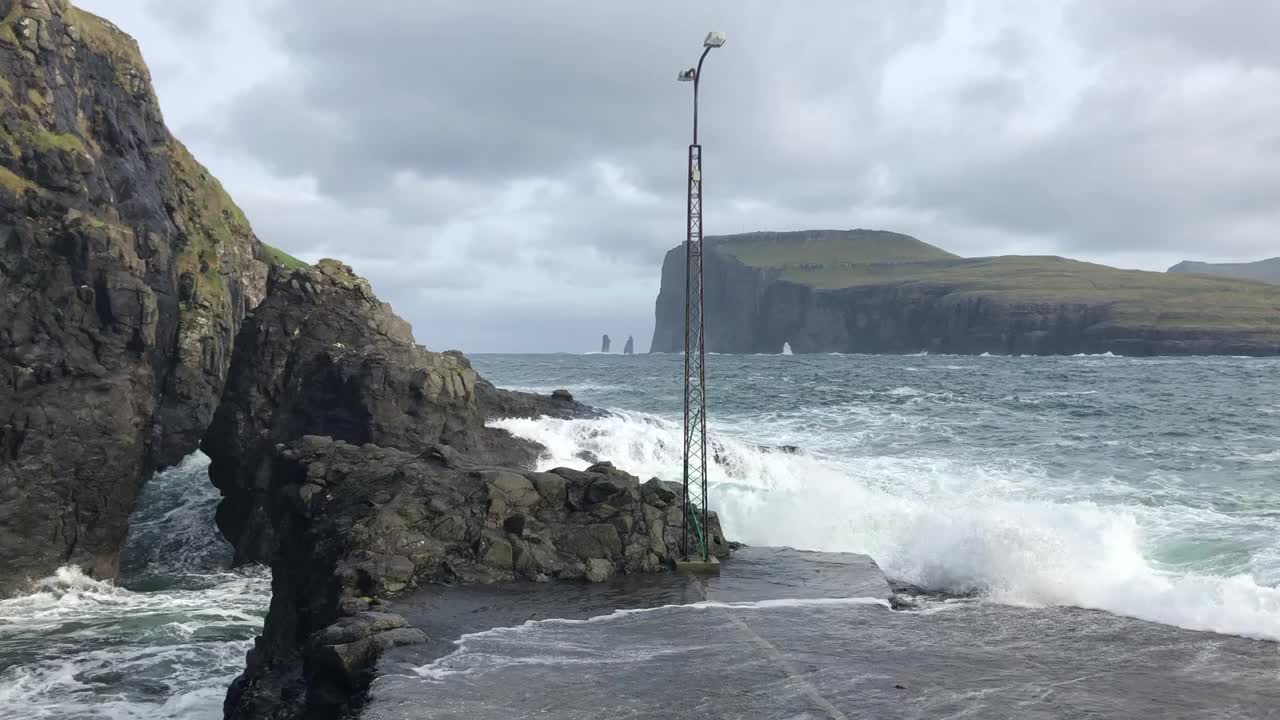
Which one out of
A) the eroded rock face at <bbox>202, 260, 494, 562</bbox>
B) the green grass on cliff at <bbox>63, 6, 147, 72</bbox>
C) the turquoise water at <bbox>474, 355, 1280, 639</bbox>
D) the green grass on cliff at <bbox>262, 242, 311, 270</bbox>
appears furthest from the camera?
the green grass on cliff at <bbox>262, 242, 311, 270</bbox>

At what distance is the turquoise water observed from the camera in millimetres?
19359

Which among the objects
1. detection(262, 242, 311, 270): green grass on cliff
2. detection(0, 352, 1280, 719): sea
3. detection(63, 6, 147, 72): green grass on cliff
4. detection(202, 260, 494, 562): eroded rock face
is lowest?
detection(0, 352, 1280, 719): sea

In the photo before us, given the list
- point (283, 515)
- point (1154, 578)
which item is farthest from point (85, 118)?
point (1154, 578)

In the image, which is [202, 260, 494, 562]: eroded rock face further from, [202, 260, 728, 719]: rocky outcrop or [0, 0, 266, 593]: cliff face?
[0, 0, 266, 593]: cliff face

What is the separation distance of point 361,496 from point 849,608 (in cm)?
1039

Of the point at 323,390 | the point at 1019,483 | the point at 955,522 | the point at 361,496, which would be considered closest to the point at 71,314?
the point at 323,390

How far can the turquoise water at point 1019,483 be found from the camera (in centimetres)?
1936

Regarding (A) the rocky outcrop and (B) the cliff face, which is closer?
(A) the rocky outcrop

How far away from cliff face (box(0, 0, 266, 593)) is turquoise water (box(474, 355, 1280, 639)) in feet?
48.1

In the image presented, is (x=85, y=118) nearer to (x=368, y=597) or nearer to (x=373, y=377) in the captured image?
(x=373, y=377)

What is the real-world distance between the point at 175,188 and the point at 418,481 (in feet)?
104

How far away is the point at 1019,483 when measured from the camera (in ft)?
110

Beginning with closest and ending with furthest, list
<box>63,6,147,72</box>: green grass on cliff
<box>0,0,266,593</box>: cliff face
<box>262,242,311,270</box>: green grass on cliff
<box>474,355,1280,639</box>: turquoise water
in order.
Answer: <box>474,355,1280,639</box>: turquoise water, <box>0,0,266,593</box>: cliff face, <box>63,6,147,72</box>: green grass on cliff, <box>262,242,311,270</box>: green grass on cliff

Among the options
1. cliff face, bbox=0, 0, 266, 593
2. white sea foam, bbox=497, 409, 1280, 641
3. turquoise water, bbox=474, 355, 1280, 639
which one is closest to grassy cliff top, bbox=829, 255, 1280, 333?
turquoise water, bbox=474, 355, 1280, 639
